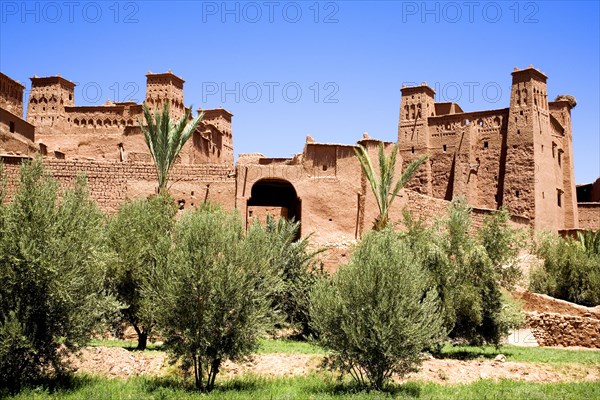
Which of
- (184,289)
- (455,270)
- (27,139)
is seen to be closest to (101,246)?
(184,289)

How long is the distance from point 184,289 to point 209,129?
2652cm

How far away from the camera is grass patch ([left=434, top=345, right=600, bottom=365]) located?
19406mm

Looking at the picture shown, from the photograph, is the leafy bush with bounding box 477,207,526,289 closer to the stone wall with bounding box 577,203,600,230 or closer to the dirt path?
the dirt path

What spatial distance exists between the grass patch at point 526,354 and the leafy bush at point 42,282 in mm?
10023

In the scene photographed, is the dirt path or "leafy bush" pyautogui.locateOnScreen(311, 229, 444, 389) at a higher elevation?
"leafy bush" pyautogui.locateOnScreen(311, 229, 444, 389)

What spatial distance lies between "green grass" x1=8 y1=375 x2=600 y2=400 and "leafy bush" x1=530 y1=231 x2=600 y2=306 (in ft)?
37.4

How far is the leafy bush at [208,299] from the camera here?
1540 centimetres

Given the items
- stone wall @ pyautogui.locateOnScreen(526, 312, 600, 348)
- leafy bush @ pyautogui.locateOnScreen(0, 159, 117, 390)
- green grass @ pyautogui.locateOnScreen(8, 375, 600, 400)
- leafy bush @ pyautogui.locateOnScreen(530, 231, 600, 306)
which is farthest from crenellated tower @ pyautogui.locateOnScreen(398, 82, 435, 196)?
leafy bush @ pyautogui.locateOnScreen(0, 159, 117, 390)

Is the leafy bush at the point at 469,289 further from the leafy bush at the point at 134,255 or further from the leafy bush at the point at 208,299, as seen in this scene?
the leafy bush at the point at 134,255

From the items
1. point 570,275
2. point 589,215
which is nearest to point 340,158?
point 570,275

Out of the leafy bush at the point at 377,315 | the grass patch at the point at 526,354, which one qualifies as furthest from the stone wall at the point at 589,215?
the leafy bush at the point at 377,315

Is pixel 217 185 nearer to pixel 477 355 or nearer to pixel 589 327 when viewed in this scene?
pixel 477 355

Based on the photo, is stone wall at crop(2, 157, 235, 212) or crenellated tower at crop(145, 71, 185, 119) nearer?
stone wall at crop(2, 157, 235, 212)

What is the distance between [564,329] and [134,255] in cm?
1460
